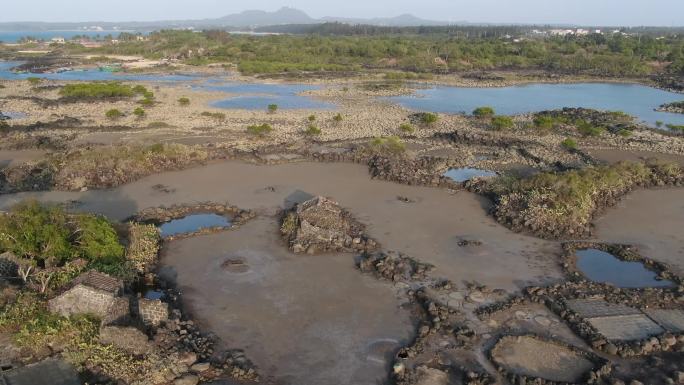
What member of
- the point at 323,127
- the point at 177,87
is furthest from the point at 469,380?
the point at 177,87

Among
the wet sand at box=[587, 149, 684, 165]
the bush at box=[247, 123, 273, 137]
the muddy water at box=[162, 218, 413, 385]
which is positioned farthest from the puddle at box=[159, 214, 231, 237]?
the wet sand at box=[587, 149, 684, 165]

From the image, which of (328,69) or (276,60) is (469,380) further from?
(276,60)

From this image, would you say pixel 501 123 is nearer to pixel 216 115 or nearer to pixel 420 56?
pixel 216 115

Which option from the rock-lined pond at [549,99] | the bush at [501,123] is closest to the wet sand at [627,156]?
the bush at [501,123]

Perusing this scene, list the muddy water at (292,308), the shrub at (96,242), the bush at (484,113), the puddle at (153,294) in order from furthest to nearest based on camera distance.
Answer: the bush at (484,113)
the shrub at (96,242)
the puddle at (153,294)
the muddy water at (292,308)

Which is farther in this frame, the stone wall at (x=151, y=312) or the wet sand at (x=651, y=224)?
the wet sand at (x=651, y=224)

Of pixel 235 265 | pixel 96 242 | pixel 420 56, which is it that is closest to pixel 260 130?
pixel 235 265

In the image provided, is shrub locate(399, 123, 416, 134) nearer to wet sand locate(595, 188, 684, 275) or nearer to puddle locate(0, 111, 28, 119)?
wet sand locate(595, 188, 684, 275)

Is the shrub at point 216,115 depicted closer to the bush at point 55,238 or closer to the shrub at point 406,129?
the shrub at point 406,129
